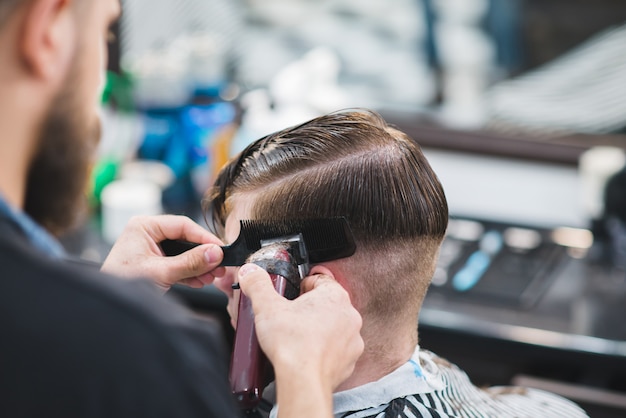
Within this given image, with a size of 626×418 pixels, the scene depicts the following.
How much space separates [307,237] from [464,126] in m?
2.24

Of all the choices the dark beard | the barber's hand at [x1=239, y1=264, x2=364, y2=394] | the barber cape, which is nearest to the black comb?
the barber's hand at [x1=239, y1=264, x2=364, y2=394]

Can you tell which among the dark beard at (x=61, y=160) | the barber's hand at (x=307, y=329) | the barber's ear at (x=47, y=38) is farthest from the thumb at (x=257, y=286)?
the barber's ear at (x=47, y=38)

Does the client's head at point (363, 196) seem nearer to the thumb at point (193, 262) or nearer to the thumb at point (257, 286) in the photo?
the thumb at point (193, 262)

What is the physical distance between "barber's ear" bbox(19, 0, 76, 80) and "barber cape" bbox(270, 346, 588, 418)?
76cm

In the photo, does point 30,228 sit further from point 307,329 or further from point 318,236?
point 318,236

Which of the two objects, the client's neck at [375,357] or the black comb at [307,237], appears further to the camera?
the client's neck at [375,357]

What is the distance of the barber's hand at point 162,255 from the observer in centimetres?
143

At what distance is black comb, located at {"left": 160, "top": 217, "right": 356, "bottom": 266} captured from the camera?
4.52ft

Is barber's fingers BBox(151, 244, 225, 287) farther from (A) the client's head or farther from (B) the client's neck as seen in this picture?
(B) the client's neck

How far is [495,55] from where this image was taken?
12.2 ft

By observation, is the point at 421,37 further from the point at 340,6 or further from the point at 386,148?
the point at 386,148

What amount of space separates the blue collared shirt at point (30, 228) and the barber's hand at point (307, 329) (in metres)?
0.29

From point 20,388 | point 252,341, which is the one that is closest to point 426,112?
point 252,341

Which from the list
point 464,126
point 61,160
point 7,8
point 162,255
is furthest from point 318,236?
point 464,126
